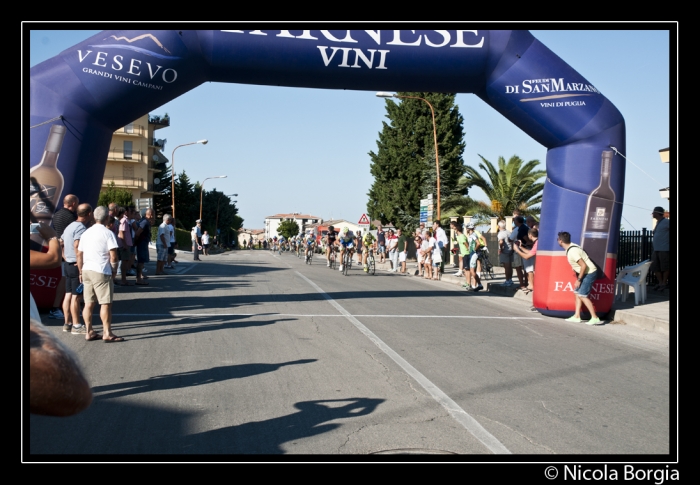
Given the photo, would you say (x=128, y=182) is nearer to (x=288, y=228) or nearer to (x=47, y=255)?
(x=47, y=255)

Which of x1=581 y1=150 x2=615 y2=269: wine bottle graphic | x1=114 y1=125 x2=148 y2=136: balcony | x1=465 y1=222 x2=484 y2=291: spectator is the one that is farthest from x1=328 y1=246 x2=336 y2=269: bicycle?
x1=114 y1=125 x2=148 y2=136: balcony

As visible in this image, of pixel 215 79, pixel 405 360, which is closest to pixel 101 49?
pixel 215 79

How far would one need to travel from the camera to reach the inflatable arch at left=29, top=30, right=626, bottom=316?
10.0 meters

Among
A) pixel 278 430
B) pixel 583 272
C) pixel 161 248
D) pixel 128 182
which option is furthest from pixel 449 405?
pixel 128 182

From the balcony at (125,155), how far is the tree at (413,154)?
34.4m

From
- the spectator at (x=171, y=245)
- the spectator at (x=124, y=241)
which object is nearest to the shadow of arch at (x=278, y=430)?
the spectator at (x=124, y=241)

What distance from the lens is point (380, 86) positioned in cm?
1124

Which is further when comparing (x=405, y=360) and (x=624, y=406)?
(x=405, y=360)

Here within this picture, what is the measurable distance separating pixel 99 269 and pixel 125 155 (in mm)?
65986
